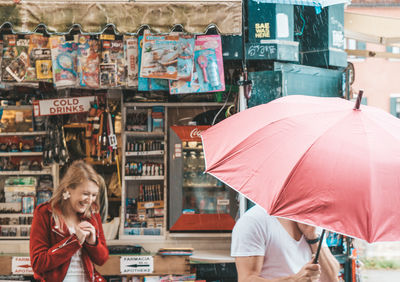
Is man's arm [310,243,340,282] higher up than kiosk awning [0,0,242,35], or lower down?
lower down

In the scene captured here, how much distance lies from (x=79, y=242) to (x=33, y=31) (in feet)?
8.91

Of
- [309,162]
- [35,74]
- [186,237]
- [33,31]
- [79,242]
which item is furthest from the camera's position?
[186,237]

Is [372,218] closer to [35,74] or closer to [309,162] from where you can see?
[309,162]

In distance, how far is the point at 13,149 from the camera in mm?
7207

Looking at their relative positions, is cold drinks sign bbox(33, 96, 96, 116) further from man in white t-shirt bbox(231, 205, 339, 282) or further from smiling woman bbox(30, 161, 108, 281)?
man in white t-shirt bbox(231, 205, 339, 282)

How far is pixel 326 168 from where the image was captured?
2.38 meters

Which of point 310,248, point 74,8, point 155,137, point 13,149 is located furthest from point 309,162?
point 13,149

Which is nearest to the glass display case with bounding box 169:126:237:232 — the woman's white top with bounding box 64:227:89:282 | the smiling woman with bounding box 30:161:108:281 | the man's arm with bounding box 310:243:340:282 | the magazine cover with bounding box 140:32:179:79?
the magazine cover with bounding box 140:32:179:79

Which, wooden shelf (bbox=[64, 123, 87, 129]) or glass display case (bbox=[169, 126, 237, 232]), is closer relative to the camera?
glass display case (bbox=[169, 126, 237, 232])

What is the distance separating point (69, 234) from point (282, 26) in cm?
398

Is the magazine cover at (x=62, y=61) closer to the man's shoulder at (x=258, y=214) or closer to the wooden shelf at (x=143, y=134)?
the wooden shelf at (x=143, y=134)

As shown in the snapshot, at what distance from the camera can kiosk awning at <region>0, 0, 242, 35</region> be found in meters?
5.50

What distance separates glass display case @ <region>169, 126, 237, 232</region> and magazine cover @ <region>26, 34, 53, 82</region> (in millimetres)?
1784

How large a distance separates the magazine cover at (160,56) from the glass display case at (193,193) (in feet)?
3.85
